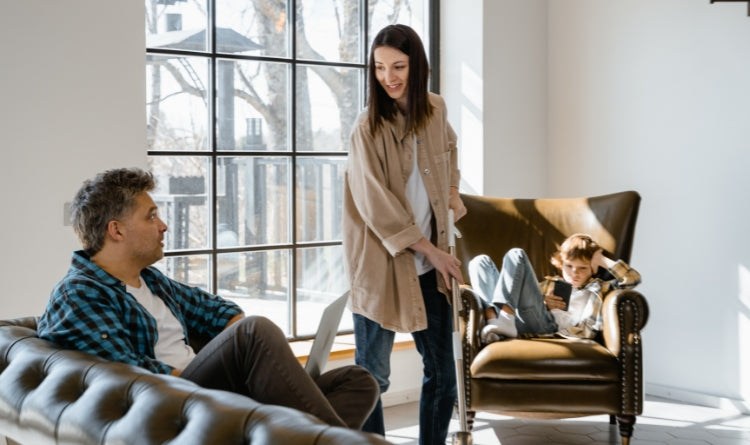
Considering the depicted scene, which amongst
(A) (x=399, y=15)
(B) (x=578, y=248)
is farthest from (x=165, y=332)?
(A) (x=399, y=15)

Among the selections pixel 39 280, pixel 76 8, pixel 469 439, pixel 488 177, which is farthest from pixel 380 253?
pixel 488 177

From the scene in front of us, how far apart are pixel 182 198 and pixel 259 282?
1.79 ft

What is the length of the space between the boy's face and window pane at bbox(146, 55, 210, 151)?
66.6 inches

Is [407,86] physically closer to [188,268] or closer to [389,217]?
[389,217]

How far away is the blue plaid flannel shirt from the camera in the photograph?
1.87m

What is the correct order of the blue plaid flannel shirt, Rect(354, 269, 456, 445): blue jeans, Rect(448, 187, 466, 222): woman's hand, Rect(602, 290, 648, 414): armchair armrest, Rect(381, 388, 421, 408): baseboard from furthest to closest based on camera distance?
Rect(381, 388, 421, 408): baseboard → Rect(602, 290, 648, 414): armchair armrest → Rect(448, 187, 466, 222): woman's hand → Rect(354, 269, 456, 445): blue jeans → the blue plaid flannel shirt

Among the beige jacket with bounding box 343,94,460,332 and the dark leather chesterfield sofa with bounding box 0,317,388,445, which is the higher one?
the beige jacket with bounding box 343,94,460,332

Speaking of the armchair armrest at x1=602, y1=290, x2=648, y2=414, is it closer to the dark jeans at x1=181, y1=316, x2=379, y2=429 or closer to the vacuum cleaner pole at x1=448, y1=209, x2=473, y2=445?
the vacuum cleaner pole at x1=448, y1=209, x2=473, y2=445

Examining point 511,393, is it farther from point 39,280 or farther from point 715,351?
point 39,280

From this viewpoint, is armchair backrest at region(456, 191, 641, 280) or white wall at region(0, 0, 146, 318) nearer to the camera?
white wall at region(0, 0, 146, 318)

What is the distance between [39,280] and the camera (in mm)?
3201

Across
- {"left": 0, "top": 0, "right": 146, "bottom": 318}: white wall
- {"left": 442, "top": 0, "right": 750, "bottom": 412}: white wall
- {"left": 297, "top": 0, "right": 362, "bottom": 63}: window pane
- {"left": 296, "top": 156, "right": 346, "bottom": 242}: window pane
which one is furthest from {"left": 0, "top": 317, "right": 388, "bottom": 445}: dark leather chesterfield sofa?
{"left": 442, "top": 0, "right": 750, "bottom": 412}: white wall

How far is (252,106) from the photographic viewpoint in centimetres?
407

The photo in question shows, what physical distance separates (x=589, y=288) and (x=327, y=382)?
1980 mm
